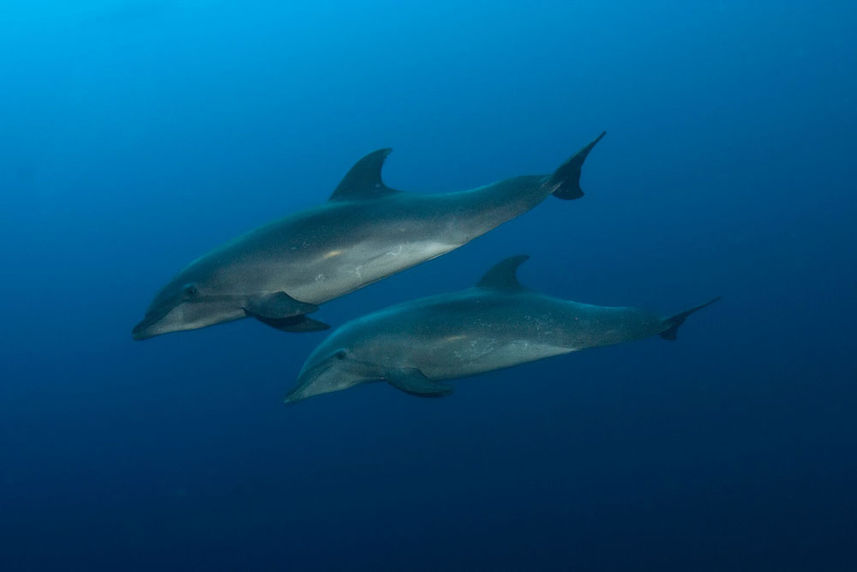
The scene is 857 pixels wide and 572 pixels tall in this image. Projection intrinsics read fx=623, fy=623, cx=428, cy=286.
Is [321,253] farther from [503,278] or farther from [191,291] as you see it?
[503,278]

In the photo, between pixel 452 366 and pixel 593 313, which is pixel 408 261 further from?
pixel 593 313

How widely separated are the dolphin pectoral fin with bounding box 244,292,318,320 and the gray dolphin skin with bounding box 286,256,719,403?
102cm

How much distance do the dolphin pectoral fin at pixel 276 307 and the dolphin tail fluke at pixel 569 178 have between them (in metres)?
2.12

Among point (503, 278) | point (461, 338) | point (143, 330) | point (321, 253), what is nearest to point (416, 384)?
point (461, 338)

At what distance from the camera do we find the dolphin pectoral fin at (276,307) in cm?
417

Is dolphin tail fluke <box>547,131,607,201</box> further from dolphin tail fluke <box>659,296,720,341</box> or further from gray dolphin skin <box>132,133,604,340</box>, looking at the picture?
dolphin tail fluke <box>659,296,720,341</box>

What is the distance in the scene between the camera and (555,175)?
4.86 m

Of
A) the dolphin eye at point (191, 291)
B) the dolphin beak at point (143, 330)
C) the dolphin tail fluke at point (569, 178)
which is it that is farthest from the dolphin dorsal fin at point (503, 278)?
the dolphin beak at point (143, 330)

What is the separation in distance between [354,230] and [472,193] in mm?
944

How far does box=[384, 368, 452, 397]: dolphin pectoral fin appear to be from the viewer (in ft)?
15.0

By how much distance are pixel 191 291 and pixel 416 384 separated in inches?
70.3

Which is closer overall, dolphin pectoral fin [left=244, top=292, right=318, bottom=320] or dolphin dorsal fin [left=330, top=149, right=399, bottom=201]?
dolphin pectoral fin [left=244, top=292, right=318, bottom=320]

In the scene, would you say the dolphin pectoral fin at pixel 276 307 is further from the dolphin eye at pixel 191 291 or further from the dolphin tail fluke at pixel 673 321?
the dolphin tail fluke at pixel 673 321

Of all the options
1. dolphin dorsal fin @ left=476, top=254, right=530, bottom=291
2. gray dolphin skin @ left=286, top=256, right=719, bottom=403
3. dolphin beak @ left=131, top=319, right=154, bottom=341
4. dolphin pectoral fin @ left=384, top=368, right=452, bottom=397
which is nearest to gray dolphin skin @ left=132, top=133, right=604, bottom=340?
dolphin beak @ left=131, top=319, right=154, bottom=341
